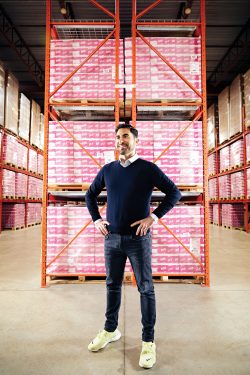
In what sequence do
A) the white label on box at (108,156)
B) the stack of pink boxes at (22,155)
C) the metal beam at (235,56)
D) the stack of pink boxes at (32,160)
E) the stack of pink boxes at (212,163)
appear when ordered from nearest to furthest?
1. the white label on box at (108,156)
2. the metal beam at (235,56)
3. the stack of pink boxes at (22,155)
4. the stack of pink boxes at (32,160)
5. the stack of pink boxes at (212,163)

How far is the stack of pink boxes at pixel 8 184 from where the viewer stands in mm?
10719

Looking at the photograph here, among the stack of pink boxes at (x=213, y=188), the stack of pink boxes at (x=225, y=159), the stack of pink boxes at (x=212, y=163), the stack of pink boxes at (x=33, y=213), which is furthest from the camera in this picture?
the stack of pink boxes at (x=212, y=163)

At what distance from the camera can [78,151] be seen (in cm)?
Answer: 465

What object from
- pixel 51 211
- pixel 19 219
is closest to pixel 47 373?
pixel 51 211

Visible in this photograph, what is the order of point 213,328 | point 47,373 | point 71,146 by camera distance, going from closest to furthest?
point 47,373 → point 213,328 → point 71,146

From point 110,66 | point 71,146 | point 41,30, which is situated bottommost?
point 71,146

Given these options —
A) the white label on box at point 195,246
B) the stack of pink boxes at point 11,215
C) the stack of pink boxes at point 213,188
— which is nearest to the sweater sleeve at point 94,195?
the white label on box at point 195,246

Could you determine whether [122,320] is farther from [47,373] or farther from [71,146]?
[71,146]

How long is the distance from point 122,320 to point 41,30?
11.4m

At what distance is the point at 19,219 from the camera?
12.6m

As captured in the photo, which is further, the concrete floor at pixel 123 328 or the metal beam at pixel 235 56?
the metal beam at pixel 235 56

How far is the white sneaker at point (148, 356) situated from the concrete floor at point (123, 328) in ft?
0.14

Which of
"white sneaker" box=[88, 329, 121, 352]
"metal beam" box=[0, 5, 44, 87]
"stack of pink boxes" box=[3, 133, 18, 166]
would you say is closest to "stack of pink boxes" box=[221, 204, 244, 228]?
"stack of pink boxes" box=[3, 133, 18, 166]

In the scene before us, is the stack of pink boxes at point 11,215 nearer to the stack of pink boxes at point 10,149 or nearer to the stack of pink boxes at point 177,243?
the stack of pink boxes at point 10,149
